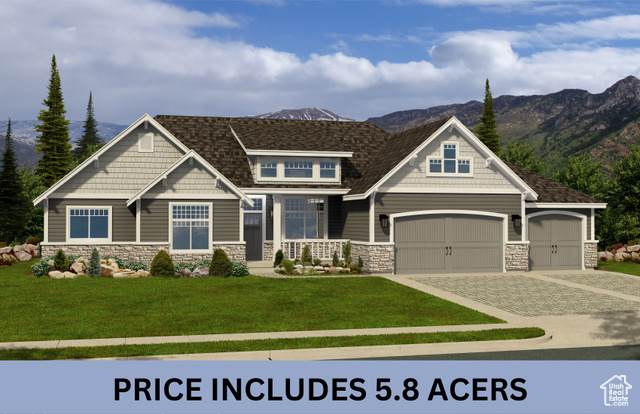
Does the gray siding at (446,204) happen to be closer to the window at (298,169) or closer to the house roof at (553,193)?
the house roof at (553,193)

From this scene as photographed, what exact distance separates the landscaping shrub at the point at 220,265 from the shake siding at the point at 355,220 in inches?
249

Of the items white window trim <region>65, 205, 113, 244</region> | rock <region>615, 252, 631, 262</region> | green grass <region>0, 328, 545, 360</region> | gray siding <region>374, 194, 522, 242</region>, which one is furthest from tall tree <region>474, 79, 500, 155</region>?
green grass <region>0, 328, 545, 360</region>

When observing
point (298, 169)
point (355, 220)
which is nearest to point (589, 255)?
point (355, 220)

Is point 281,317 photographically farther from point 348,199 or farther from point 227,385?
point 348,199

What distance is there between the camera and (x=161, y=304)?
59.3 feet

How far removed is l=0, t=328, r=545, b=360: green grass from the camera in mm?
11594

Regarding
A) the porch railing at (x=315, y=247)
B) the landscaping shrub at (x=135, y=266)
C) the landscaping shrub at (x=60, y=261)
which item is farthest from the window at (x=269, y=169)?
the landscaping shrub at (x=60, y=261)

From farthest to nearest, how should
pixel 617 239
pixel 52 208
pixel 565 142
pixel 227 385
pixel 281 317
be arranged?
pixel 565 142, pixel 617 239, pixel 52 208, pixel 281 317, pixel 227 385

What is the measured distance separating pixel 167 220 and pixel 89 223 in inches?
138

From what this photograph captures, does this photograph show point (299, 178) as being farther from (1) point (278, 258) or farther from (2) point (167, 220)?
(2) point (167, 220)

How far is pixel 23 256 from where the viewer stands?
3378cm

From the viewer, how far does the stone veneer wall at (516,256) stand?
94.2ft

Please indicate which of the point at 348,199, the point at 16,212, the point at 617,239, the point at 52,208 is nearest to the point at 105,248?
the point at 52,208

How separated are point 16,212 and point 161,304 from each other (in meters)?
27.8
